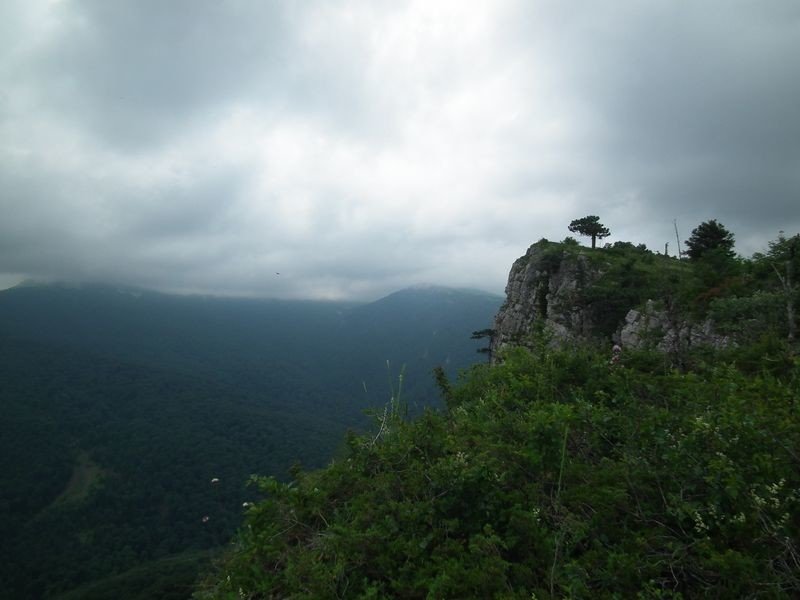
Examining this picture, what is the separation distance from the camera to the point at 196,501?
8656 cm

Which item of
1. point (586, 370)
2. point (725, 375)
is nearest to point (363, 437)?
point (586, 370)

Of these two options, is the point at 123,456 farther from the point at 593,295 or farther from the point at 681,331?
the point at 681,331

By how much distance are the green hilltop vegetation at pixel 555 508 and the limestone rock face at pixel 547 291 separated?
18.3m

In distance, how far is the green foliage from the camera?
2.40m

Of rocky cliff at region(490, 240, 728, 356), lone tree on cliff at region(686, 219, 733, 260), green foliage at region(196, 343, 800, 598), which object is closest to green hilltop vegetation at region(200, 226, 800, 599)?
green foliage at region(196, 343, 800, 598)

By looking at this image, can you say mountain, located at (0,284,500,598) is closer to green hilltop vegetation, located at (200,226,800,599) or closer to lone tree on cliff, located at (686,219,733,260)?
lone tree on cliff, located at (686,219,733,260)

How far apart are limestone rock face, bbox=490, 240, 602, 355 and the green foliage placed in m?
18.5

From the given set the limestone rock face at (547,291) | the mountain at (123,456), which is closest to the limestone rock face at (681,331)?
the limestone rock face at (547,291)

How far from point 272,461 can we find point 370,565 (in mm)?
102832

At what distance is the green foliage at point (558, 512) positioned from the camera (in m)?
2.40

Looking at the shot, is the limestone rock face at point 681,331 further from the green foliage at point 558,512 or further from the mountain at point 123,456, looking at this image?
the mountain at point 123,456

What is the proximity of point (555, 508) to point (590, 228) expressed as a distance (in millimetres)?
33496

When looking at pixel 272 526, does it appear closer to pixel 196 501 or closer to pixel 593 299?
pixel 593 299

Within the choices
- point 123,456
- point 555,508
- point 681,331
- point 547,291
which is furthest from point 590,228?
point 123,456
